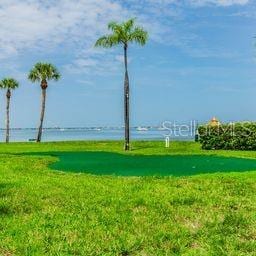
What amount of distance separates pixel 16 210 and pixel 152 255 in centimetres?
418

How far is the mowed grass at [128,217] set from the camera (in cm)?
952

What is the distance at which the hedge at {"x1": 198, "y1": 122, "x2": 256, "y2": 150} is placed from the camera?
37.3 metres

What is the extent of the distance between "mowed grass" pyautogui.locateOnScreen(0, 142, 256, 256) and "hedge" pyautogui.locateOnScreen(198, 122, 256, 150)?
70.7 feet

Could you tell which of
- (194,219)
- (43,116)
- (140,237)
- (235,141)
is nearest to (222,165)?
(235,141)

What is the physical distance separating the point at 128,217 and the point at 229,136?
28138 mm

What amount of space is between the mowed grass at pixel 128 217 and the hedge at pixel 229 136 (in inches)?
848

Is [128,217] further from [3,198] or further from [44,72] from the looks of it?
[44,72]

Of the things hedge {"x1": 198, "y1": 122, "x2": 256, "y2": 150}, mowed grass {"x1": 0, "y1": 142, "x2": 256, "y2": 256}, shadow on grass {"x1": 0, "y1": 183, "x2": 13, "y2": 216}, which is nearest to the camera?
mowed grass {"x1": 0, "y1": 142, "x2": 256, "y2": 256}

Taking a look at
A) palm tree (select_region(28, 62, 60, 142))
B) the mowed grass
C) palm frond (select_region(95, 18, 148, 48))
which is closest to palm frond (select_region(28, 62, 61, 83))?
palm tree (select_region(28, 62, 60, 142))

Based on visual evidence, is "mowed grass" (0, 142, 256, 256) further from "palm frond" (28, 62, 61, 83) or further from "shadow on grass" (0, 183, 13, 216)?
"palm frond" (28, 62, 61, 83)

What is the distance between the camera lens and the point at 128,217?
451 inches

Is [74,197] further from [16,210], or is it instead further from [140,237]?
[140,237]

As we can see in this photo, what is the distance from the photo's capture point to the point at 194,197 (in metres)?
13.4

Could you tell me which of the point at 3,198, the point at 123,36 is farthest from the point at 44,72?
the point at 3,198
